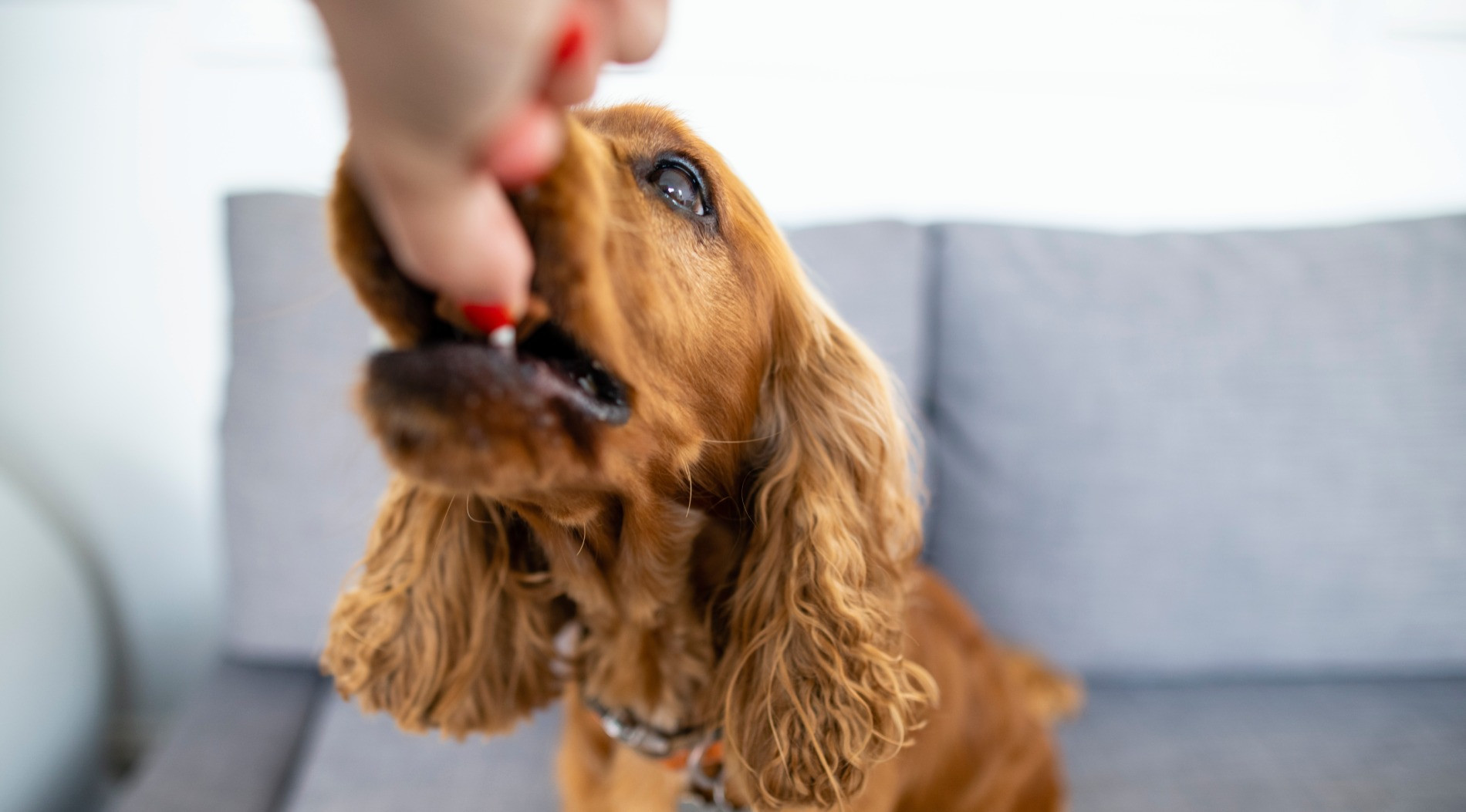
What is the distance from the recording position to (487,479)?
1.72ft

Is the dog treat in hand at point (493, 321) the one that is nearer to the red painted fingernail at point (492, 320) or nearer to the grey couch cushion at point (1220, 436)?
the red painted fingernail at point (492, 320)

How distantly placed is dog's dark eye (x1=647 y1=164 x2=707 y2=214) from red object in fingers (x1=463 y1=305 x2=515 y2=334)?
1.03 feet

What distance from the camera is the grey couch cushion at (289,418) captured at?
4.88 feet

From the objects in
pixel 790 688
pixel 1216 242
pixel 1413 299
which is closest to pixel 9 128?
pixel 790 688

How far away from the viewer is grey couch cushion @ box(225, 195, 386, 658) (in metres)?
1.49

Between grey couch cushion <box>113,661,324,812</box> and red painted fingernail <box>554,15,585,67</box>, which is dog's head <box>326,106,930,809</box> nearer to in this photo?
red painted fingernail <box>554,15,585,67</box>

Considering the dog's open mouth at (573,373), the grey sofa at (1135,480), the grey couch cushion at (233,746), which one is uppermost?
the dog's open mouth at (573,373)

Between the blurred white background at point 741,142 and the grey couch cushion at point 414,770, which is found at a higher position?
the blurred white background at point 741,142

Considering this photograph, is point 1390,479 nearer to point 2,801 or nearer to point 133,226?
point 2,801

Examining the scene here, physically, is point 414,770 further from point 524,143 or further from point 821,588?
point 524,143

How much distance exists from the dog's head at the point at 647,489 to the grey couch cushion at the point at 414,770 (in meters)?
0.42

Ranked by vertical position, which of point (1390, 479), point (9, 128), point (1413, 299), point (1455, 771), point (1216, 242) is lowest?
point (1455, 771)

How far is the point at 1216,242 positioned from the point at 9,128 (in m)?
2.86

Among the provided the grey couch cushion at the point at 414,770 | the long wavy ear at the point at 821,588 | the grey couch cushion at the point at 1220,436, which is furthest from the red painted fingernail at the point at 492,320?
the grey couch cushion at the point at 1220,436
